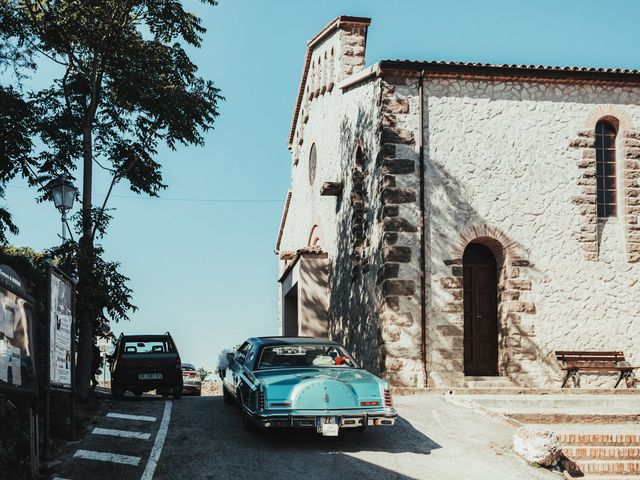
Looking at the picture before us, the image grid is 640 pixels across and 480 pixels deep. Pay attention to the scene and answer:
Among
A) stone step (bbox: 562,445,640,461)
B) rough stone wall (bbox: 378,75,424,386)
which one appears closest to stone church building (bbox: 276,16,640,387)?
rough stone wall (bbox: 378,75,424,386)

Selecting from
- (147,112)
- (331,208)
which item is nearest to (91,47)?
(147,112)

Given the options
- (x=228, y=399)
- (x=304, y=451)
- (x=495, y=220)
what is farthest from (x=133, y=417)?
(x=495, y=220)

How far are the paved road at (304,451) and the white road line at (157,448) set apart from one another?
15 millimetres

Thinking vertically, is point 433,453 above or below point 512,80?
below

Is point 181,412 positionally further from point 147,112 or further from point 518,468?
point 147,112

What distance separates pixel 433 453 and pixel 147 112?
1163 cm

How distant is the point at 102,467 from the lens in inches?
412

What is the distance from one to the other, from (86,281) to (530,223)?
9.68 meters

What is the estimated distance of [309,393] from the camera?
11289mm

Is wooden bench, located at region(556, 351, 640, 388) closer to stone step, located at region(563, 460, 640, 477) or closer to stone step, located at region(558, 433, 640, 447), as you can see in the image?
stone step, located at region(558, 433, 640, 447)

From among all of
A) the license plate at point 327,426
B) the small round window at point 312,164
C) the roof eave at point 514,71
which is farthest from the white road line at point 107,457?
the small round window at point 312,164

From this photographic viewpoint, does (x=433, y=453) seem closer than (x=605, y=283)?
Yes

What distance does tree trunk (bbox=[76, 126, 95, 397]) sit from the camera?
667 inches

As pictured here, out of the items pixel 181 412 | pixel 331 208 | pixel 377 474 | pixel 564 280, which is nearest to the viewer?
pixel 377 474
